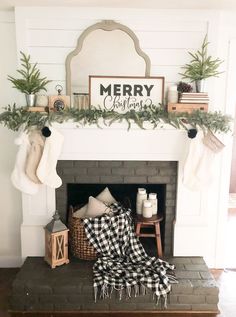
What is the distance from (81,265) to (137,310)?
1.82 feet

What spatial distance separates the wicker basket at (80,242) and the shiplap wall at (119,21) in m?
1.06

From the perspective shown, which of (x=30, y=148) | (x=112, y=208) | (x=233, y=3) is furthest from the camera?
(x=112, y=208)

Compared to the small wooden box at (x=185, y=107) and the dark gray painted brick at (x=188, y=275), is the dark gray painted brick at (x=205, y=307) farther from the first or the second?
the small wooden box at (x=185, y=107)

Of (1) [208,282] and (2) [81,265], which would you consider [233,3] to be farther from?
(2) [81,265]

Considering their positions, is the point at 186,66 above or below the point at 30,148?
above

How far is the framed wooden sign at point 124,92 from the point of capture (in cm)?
272

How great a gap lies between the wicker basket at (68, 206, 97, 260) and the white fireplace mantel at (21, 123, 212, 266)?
8.9 inches

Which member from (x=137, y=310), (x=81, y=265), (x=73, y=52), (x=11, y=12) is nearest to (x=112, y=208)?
(x=81, y=265)

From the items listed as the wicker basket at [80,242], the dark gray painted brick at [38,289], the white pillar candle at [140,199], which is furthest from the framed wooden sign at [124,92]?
the dark gray painted brick at [38,289]

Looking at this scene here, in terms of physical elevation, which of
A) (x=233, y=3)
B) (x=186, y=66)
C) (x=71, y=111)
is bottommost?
(x=71, y=111)

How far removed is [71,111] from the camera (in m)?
2.63

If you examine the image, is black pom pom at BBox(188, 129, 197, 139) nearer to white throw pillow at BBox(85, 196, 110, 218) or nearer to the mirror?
the mirror

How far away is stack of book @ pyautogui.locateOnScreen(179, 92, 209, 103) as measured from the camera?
2.68 m

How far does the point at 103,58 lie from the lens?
2744 mm
